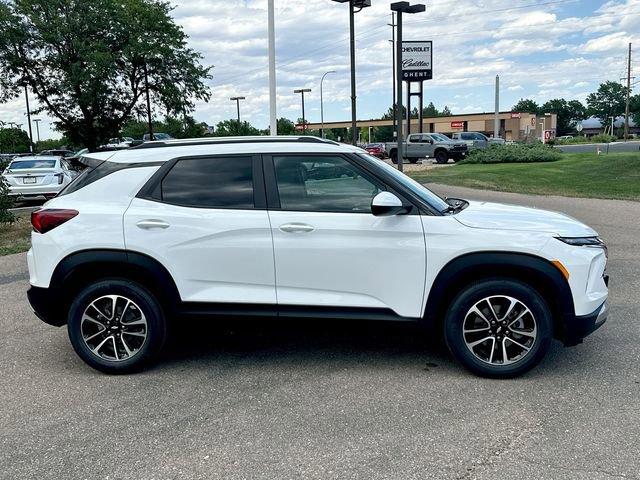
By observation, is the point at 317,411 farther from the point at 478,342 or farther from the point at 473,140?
the point at 473,140

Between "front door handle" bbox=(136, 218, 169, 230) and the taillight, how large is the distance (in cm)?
52

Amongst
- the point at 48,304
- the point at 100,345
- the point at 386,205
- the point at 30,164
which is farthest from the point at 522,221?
the point at 30,164

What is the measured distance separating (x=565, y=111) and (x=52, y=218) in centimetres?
15101

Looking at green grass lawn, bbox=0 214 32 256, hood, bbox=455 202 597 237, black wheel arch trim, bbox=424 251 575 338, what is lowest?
green grass lawn, bbox=0 214 32 256

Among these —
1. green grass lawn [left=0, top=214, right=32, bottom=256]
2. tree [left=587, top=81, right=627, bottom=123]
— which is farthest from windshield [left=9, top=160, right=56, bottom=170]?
tree [left=587, top=81, right=627, bottom=123]

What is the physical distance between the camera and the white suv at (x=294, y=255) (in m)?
4.02

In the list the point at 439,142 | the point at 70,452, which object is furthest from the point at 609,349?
the point at 439,142

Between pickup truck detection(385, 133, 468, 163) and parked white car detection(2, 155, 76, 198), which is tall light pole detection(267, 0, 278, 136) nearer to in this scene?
parked white car detection(2, 155, 76, 198)

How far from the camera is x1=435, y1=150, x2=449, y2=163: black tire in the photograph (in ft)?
107

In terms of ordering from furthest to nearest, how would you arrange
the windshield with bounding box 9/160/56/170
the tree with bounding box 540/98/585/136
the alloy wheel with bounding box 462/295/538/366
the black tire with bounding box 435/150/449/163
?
the tree with bounding box 540/98/585/136, the black tire with bounding box 435/150/449/163, the windshield with bounding box 9/160/56/170, the alloy wheel with bounding box 462/295/538/366

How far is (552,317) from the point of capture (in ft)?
13.5

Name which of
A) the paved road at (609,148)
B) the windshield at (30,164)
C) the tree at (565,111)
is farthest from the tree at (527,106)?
the windshield at (30,164)

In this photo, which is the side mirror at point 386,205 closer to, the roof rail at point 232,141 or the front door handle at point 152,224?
the roof rail at point 232,141

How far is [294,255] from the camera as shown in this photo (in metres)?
4.13
